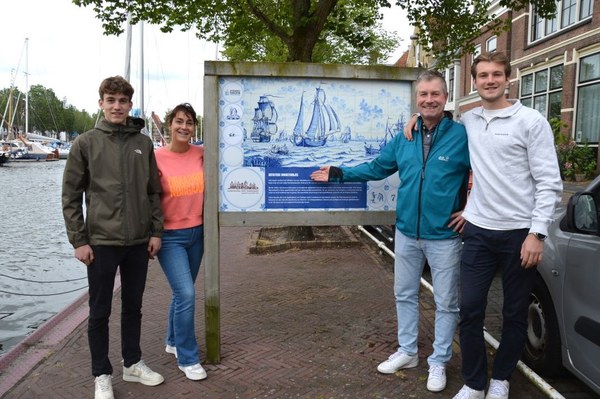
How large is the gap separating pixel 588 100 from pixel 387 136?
16827 mm

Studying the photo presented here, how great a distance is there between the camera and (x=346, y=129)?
3.99 metres

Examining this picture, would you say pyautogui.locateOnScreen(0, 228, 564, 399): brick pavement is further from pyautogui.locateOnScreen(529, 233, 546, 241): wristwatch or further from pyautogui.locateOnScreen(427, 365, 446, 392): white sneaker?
pyautogui.locateOnScreen(529, 233, 546, 241): wristwatch

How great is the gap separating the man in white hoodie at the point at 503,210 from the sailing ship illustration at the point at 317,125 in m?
1.08

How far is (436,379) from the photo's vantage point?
3.49 m

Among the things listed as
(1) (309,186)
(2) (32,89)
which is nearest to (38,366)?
(1) (309,186)

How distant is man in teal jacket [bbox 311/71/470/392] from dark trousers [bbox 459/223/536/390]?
0.75 feet

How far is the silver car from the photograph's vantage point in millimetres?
2922

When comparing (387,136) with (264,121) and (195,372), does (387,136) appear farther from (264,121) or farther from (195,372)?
(195,372)

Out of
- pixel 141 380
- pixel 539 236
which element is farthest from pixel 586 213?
pixel 141 380

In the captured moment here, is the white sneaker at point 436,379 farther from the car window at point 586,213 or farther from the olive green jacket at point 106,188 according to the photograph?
the olive green jacket at point 106,188

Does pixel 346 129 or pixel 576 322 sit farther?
pixel 346 129

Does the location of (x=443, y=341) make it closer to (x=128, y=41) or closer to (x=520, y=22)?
(x=128, y=41)

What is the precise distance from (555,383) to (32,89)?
123m

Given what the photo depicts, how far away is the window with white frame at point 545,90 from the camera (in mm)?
19891
